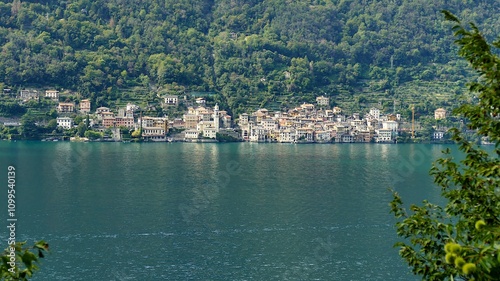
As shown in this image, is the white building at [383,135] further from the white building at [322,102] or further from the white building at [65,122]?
the white building at [65,122]

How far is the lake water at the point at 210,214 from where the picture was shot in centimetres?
1280

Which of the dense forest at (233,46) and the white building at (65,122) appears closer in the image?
the white building at (65,122)

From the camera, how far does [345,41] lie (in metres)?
62.7

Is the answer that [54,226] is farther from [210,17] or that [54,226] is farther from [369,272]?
[210,17]

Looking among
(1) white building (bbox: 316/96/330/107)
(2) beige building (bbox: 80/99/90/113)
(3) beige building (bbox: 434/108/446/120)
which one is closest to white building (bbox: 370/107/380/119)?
(1) white building (bbox: 316/96/330/107)

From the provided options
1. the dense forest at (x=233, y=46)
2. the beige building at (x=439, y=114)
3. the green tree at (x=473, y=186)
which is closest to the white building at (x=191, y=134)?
the dense forest at (x=233, y=46)

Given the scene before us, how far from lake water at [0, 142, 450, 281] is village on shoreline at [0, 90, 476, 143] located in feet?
36.2

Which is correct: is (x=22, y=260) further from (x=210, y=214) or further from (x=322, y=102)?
(x=322, y=102)

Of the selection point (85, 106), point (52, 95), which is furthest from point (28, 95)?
point (85, 106)

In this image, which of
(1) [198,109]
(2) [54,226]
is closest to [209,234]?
(2) [54,226]

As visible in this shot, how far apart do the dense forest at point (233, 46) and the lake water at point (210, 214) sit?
1832 cm

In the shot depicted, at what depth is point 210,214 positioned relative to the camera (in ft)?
58.2

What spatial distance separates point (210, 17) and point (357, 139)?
2314 cm

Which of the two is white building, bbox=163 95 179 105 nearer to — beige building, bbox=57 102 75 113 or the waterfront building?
beige building, bbox=57 102 75 113
